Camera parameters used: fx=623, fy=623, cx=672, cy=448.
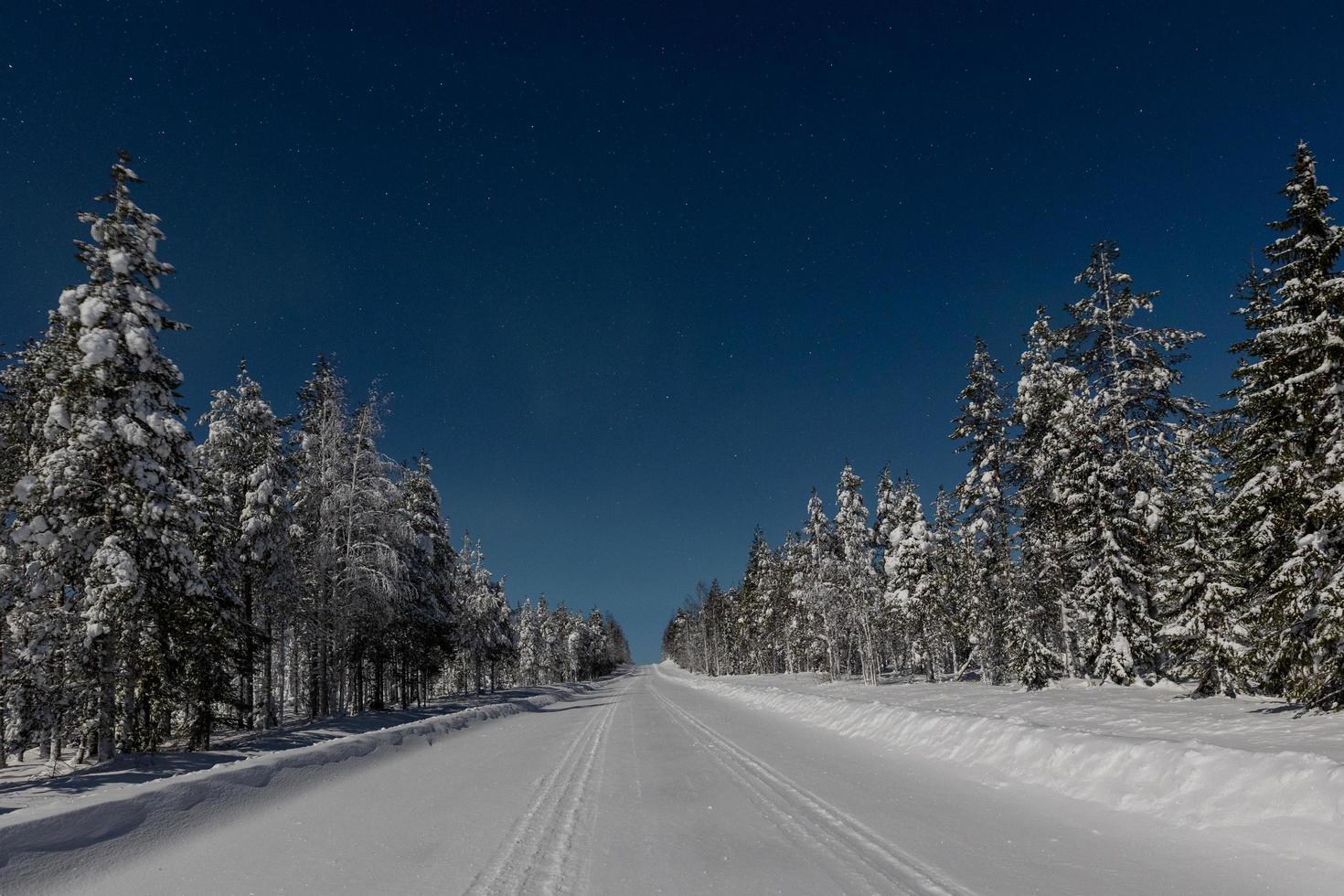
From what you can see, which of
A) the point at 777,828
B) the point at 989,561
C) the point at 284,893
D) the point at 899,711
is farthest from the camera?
the point at 989,561

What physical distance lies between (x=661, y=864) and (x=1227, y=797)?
548 cm

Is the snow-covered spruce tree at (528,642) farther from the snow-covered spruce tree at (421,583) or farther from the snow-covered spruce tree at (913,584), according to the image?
the snow-covered spruce tree at (913,584)

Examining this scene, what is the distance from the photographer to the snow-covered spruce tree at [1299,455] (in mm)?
10023

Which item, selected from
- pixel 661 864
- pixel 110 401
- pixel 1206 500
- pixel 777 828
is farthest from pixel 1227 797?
pixel 110 401

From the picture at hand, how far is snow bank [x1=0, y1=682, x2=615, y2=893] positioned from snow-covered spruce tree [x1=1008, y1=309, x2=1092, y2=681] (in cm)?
2300

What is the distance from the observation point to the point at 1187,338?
837 inches

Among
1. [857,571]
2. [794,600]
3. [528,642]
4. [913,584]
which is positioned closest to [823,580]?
[857,571]

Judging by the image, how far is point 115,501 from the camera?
15562mm

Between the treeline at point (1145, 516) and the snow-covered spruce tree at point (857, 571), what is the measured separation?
18cm

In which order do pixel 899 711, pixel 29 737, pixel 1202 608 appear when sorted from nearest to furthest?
pixel 899 711 < pixel 1202 608 < pixel 29 737

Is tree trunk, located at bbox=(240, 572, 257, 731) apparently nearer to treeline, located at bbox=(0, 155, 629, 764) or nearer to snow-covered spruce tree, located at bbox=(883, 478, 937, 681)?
treeline, located at bbox=(0, 155, 629, 764)

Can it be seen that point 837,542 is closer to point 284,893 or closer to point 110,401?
point 110,401

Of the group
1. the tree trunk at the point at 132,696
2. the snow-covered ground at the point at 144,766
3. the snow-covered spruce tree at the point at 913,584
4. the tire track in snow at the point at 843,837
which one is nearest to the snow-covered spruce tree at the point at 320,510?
the snow-covered ground at the point at 144,766

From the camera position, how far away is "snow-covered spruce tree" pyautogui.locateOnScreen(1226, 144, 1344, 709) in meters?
10.0
